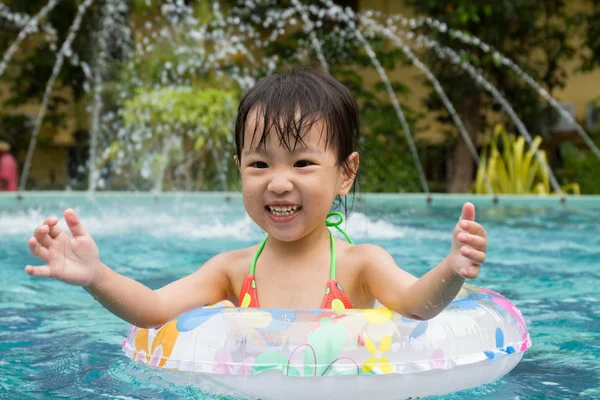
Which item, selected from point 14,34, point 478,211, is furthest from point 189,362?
point 14,34

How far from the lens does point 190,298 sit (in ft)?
7.65

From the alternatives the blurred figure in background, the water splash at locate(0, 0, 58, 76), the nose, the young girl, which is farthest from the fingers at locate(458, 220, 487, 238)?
the blurred figure in background

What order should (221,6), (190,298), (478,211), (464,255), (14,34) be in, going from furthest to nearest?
(14,34), (221,6), (478,211), (190,298), (464,255)

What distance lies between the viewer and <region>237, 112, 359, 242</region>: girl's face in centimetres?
212

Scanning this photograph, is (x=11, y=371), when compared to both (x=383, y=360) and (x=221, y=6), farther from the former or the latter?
(x=221, y=6)

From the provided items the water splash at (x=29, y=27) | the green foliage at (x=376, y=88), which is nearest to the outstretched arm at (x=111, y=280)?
the water splash at (x=29, y=27)

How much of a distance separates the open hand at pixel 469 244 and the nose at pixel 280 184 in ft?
1.57

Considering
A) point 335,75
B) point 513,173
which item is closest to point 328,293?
point 513,173

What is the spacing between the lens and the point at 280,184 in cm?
209

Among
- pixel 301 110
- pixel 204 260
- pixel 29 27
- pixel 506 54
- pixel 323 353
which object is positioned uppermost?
pixel 29 27

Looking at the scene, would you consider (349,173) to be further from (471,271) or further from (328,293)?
(471,271)

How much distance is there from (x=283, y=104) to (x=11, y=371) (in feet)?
3.52

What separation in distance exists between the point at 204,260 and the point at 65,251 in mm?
2917

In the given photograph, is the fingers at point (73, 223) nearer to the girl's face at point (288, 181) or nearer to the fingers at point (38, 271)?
the fingers at point (38, 271)
